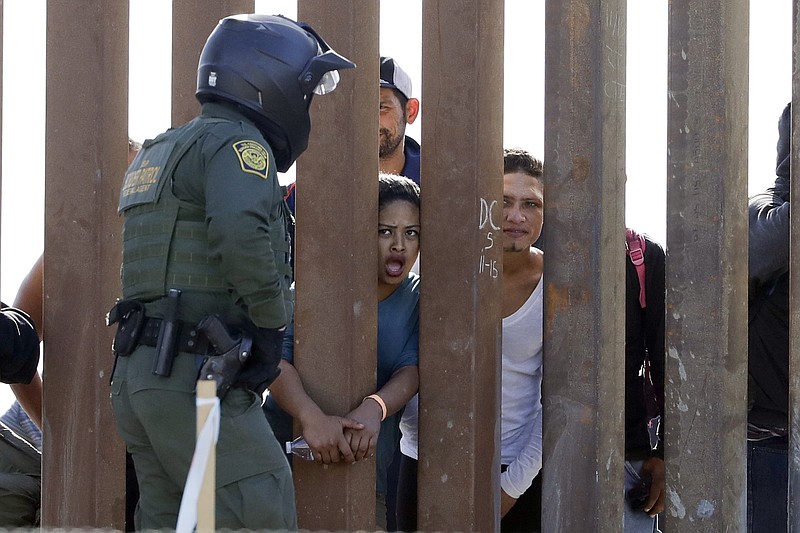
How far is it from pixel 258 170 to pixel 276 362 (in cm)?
54

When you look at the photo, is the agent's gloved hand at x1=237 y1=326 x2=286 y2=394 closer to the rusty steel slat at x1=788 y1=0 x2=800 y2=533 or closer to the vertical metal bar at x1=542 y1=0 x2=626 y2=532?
the vertical metal bar at x1=542 y1=0 x2=626 y2=532

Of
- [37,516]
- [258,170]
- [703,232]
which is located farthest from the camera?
[37,516]

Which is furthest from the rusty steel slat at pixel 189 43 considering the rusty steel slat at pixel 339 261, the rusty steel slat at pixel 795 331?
the rusty steel slat at pixel 795 331

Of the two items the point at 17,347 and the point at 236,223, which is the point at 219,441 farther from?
the point at 17,347

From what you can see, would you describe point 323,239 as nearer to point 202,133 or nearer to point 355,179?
point 355,179

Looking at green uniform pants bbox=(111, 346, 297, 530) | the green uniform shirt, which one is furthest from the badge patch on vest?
green uniform pants bbox=(111, 346, 297, 530)

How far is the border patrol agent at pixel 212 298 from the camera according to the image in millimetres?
3084

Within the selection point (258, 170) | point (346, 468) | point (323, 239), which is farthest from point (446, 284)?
point (258, 170)

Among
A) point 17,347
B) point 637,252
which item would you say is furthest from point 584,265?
point 17,347

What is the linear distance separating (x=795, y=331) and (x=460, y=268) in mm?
1076

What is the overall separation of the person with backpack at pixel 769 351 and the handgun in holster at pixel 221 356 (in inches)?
73.2

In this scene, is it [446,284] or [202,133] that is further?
[446,284]

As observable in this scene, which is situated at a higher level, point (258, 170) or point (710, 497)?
point (258, 170)

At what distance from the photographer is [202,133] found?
3209 mm
